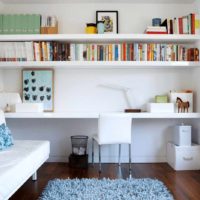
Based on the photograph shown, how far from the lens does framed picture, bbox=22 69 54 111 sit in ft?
13.2

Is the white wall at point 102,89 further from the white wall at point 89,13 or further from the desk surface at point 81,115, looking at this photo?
the desk surface at point 81,115

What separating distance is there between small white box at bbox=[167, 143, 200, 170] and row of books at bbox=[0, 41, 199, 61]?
119cm

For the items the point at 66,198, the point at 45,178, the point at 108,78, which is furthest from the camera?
the point at 108,78

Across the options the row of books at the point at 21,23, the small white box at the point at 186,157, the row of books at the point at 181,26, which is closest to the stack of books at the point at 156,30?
the row of books at the point at 181,26

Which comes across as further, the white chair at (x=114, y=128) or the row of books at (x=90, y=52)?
the row of books at (x=90, y=52)

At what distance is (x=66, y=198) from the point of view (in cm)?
261

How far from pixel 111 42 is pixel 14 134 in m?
1.94

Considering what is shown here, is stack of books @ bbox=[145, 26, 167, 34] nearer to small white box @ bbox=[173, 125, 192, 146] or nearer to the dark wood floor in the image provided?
small white box @ bbox=[173, 125, 192, 146]

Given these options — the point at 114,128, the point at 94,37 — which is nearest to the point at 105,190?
the point at 114,128

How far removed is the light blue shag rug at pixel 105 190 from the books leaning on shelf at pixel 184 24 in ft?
6.50

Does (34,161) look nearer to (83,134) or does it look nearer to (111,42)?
(83,134)

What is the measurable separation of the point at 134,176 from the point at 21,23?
2465 millimetres

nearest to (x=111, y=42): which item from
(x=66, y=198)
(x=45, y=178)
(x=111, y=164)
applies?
(x=111, y=164)

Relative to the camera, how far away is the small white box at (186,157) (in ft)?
12.2
